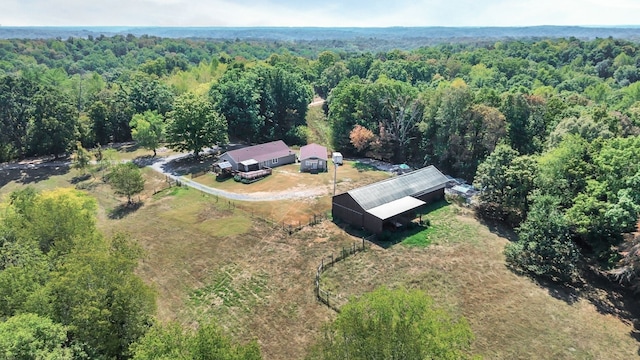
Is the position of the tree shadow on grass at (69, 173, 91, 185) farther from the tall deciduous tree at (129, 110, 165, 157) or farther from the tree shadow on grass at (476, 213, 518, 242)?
the tree shadow on grass at (476, 213, 518, 242)

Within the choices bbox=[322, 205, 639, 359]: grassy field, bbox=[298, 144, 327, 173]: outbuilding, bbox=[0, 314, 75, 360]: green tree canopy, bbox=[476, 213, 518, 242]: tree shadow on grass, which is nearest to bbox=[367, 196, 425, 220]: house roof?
bbox=[322, 205, 639, 359]: grassy field

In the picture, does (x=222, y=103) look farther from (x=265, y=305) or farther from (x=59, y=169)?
(x=265, y=305)

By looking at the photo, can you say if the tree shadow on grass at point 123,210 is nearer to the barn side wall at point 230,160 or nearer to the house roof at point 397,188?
the barn side wall at point 230,160

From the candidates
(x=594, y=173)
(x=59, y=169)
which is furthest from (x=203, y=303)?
(x=59, y=169)

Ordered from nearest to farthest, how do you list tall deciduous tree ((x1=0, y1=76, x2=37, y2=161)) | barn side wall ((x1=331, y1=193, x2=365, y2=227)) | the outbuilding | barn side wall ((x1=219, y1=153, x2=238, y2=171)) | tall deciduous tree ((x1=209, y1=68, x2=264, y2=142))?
barn side wall ((x1=331, y1=193, x2=365, y2=227))
barn side wall ((x1=219, y1=153, x2=238, y2=171))
the outbuilding
tall deciduous tree ((x1=0, y1=76, x2=37, y2=161))
tall deciduous tree ((x1=209, y1=68, x2=264, y2=142))

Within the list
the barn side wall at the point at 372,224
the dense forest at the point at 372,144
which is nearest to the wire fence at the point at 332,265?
the barn side wall at the point at 372,224
